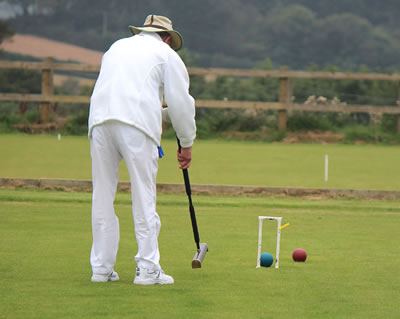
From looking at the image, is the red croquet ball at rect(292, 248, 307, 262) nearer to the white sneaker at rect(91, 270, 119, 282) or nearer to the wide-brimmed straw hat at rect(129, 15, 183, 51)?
the white sneaker at rect(91, 270, 119, 282)

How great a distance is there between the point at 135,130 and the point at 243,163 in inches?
331

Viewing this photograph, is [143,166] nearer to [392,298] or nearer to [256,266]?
[256,266]

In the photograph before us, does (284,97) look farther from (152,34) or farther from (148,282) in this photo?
(148,282)

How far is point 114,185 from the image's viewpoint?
492 centimetres

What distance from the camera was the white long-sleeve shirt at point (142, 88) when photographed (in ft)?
15.7

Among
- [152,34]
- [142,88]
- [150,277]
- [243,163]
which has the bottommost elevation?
[243,163]

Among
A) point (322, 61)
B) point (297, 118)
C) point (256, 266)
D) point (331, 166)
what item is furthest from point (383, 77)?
point (322, 61)

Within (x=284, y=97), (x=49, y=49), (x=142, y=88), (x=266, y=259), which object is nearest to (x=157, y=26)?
(x=142, y=88)

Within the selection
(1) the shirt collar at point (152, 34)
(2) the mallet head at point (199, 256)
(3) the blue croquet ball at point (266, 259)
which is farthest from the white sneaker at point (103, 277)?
(1) the shirt collar at point (152, 34)

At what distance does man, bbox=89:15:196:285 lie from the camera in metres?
4.77

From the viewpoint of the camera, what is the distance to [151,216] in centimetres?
484

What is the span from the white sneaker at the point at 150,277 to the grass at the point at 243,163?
589cm

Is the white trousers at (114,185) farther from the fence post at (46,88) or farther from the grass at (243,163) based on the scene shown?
the fence post at (46,88)

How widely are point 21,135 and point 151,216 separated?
1336 centimetres
